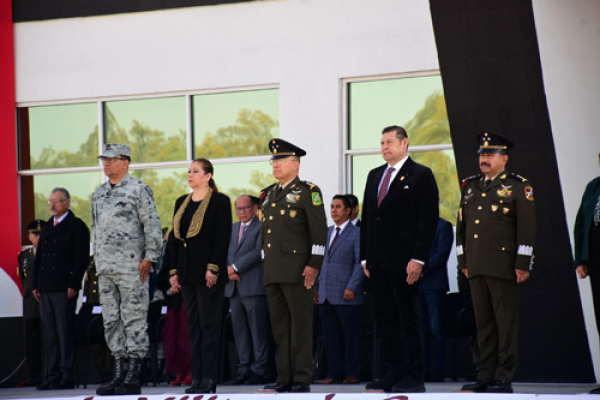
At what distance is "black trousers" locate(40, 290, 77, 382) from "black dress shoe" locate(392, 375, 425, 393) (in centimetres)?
380

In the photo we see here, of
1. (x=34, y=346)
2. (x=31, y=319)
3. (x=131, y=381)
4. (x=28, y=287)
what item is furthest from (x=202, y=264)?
(x=34, y=346)

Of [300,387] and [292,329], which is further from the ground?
[292,329]

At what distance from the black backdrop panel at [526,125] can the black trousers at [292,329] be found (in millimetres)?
2392

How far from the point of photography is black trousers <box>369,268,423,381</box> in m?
5.38

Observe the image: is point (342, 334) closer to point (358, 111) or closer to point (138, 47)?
point (358, 111)

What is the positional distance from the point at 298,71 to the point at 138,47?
2.01m

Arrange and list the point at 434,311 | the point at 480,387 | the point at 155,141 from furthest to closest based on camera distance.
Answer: the point at 155,141 < the point at 434,311 < the point at 480,387

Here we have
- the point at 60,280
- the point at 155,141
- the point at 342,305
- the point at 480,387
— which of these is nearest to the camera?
the point at 480,387

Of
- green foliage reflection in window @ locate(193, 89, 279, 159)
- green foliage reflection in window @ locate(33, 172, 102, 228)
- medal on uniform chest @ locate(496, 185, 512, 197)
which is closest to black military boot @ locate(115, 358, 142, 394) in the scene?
medal on uniform chest @ locate(496, 185, 512, 197)

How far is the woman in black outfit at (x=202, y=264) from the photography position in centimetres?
603

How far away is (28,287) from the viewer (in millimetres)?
8688

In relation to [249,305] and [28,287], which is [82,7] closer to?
[28,287]

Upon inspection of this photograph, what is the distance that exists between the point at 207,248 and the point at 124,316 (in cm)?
80

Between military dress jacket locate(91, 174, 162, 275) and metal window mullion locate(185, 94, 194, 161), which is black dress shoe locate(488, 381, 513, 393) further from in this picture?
metal window mullion locate(185, 94, 194, 161)
